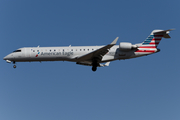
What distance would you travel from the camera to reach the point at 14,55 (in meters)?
34.2

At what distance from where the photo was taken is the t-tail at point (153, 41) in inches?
1298

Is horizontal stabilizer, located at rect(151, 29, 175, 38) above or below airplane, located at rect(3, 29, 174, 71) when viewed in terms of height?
above

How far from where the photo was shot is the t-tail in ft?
108

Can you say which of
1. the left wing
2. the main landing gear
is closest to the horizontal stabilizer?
the left wing

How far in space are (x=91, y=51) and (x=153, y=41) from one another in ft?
22.6

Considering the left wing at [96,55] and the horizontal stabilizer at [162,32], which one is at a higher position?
the horizontal stabilizer at [162,32]

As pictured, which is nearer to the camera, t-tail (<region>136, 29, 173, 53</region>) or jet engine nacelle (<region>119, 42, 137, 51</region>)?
jet engine nacelle (<region>119, 42, 137, 51</region>)

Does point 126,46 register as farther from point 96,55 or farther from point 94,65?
point 94,65

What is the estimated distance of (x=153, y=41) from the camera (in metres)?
33.3

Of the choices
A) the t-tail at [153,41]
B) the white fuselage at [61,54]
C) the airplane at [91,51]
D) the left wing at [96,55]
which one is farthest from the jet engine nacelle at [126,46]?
the left wing at [96,55]

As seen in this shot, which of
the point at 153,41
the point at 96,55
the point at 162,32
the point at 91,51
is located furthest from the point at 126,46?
the point at 162,32

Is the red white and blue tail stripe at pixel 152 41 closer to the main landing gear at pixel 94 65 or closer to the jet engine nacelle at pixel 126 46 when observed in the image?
the jet engine nacelle at pixel 126 46

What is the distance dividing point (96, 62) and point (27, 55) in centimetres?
774

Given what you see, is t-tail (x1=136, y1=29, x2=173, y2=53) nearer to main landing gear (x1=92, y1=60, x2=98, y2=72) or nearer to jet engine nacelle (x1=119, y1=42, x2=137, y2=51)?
jet engine nacelle (x1=119, y1=42, x2=137, y2=51)
